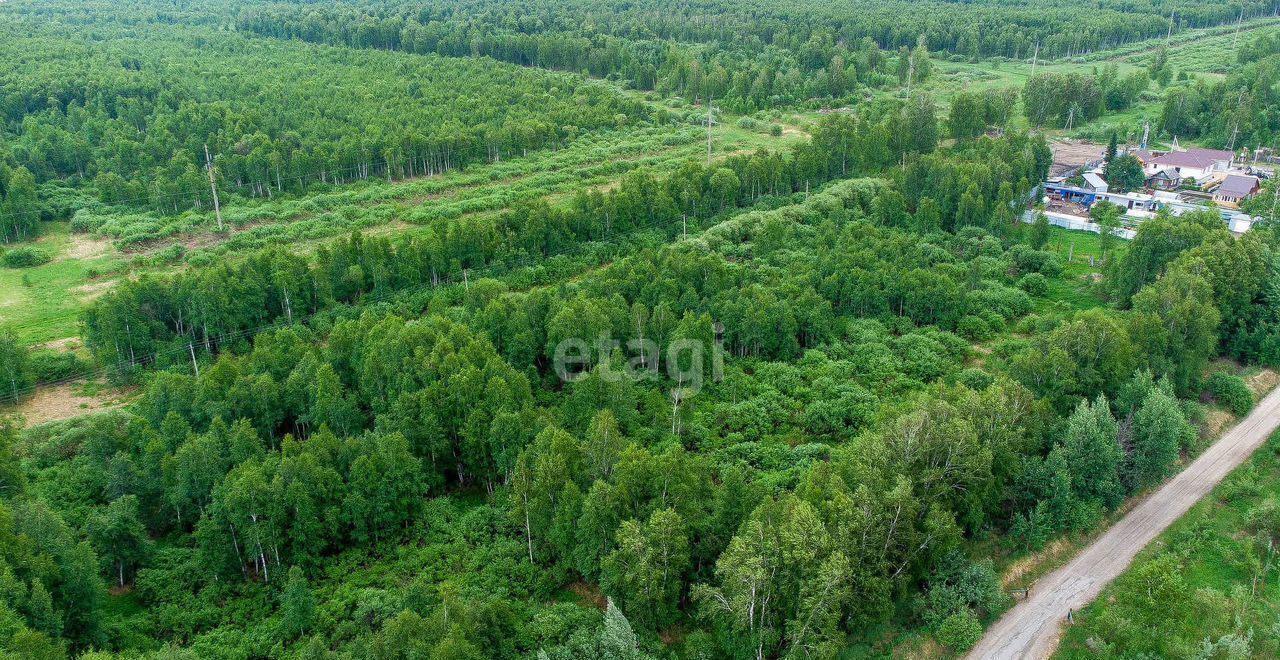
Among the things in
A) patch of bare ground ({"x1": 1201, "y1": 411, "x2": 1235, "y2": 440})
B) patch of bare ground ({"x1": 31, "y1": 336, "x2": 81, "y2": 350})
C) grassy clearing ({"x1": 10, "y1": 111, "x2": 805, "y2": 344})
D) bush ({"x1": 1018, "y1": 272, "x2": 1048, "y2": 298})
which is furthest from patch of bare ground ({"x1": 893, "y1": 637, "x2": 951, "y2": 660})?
patch of bare ground ({"x1": 31, "y1": 336, "x2": 81, "y2": 350})

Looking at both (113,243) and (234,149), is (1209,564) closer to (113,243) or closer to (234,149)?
(113,243)

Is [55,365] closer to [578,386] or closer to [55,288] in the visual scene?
[55,288]

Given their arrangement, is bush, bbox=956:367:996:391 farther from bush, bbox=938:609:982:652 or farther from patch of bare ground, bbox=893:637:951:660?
patch of bare ground, bbox=893:637:951:660

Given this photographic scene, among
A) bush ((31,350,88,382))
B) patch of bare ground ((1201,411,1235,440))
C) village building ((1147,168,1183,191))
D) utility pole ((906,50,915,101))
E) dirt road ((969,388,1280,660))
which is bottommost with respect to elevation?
dirt road ((969,388,1280,660))

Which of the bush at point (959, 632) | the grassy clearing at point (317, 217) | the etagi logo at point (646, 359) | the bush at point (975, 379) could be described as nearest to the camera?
the bush at point (959, 632)

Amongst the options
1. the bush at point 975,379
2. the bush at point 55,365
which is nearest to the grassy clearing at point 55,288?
the bush at point 55,365

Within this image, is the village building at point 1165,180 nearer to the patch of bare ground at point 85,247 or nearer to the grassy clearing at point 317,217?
the grassy clearing at point 317,217
